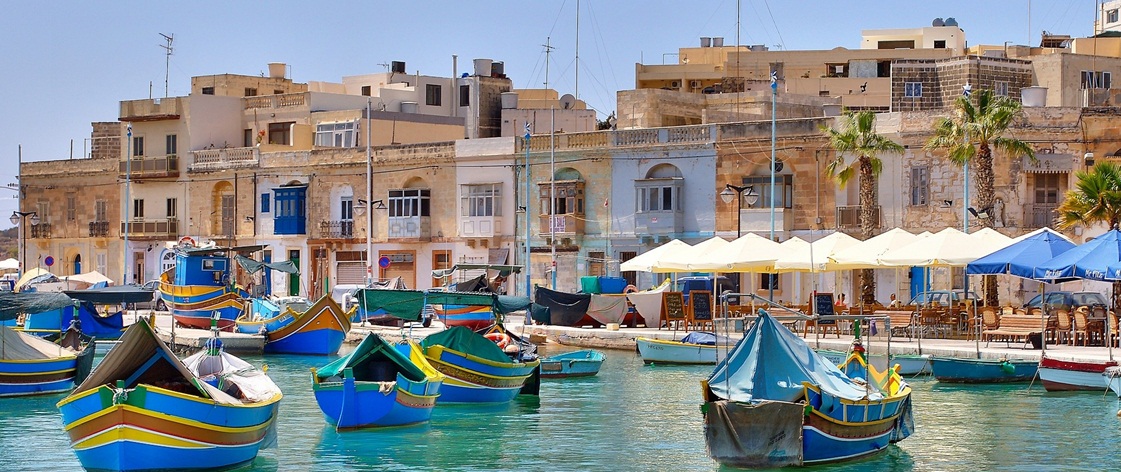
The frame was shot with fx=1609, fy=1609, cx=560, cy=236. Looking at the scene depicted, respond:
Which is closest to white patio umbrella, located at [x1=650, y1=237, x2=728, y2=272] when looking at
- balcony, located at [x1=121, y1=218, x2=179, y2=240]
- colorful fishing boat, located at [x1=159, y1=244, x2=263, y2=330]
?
colorful fishing boat, located at [x1=159, y1=244, x2=263, y2=330]

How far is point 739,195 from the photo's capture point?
45531 millimetres

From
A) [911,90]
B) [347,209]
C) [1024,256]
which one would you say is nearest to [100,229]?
[347,209]

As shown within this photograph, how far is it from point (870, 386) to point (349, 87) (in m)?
55.8

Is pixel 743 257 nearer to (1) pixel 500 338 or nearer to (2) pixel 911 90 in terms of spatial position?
(1) pixel 500 338

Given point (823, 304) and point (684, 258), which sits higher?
point (684, 258)

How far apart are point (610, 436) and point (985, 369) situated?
938 centimetres

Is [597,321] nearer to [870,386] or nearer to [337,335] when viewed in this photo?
[337,335]

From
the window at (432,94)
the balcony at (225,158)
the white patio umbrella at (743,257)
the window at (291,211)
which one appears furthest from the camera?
the window at (432,94)

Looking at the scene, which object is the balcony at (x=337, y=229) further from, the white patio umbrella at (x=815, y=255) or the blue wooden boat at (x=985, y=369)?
the blue wooden boat at (x=985, y=369)

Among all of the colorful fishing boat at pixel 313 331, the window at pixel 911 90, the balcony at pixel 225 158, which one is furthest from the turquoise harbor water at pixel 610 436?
the balcony at pixel 225 158

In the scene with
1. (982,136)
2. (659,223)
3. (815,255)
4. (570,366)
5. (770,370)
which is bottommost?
(570,366)

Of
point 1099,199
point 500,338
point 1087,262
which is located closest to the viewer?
point 1087,262

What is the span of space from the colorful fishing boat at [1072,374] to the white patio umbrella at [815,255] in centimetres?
907

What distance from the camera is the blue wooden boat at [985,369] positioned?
31.1m
